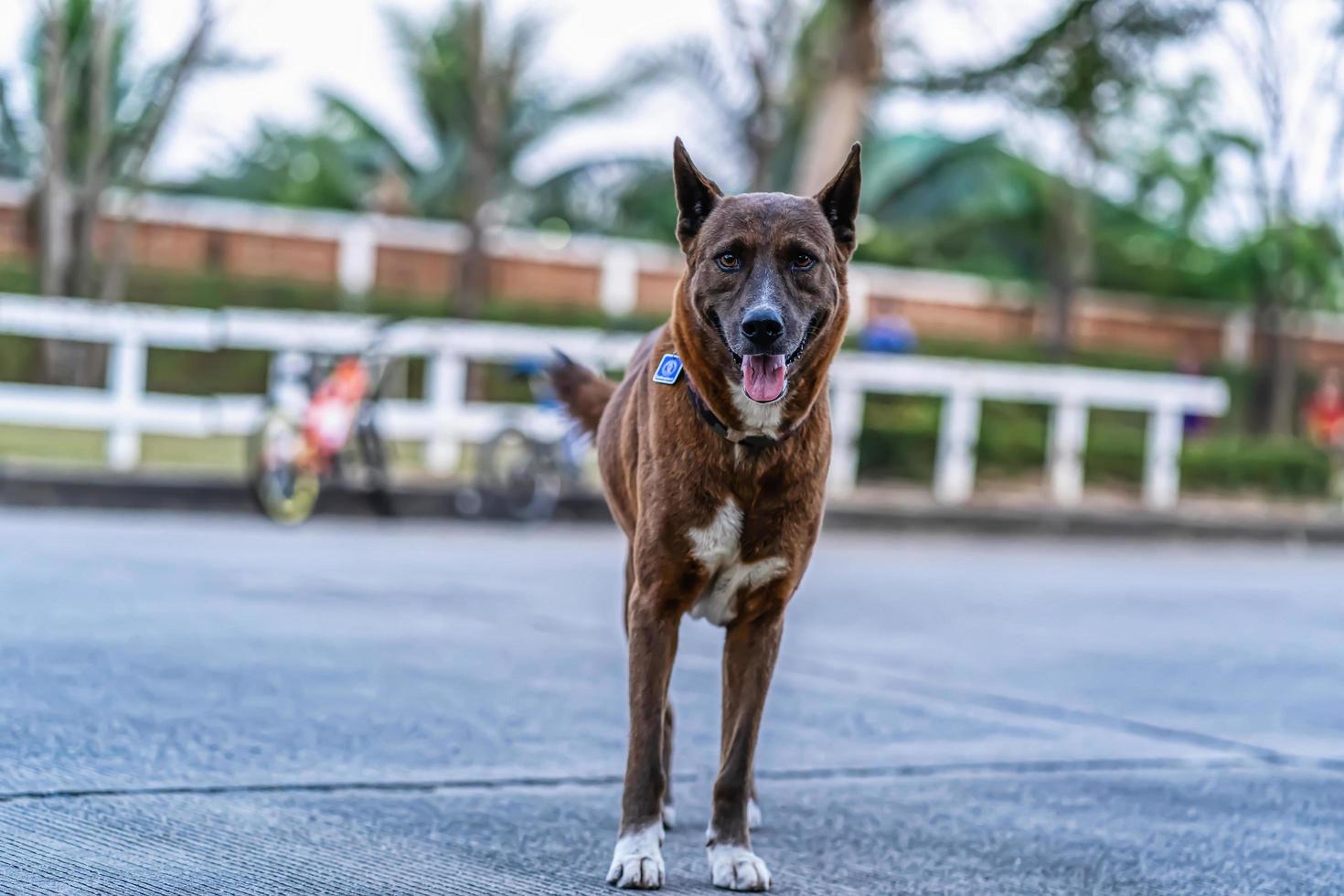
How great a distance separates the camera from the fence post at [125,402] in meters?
14.5

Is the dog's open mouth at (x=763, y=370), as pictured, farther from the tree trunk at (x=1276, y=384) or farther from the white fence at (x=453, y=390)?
the tree trunk at (x=1276, y=384)

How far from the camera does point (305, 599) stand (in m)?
8.78

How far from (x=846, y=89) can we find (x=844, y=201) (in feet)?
51.1

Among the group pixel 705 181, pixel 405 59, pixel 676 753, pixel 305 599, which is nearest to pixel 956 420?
pixel 305 599

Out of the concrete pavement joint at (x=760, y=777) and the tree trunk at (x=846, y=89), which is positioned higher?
the tree trunk at (x=846, y=89)

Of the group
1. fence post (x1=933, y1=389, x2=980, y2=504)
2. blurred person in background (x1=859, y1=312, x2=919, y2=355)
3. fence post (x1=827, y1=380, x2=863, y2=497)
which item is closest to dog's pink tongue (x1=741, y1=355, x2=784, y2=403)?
fence post (x1=827, y1=380, x2=863, y2=497)

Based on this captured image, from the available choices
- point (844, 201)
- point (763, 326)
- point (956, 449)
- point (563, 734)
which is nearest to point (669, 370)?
point (763, 326)

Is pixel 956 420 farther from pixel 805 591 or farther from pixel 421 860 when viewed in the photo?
pixel 421 860

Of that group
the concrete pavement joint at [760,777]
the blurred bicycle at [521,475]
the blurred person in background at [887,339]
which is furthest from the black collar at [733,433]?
the blurred person in background at [887,339]

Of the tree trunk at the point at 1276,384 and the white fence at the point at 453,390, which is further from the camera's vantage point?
the tree trunk at the point at 1276,384

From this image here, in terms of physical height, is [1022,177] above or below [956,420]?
above

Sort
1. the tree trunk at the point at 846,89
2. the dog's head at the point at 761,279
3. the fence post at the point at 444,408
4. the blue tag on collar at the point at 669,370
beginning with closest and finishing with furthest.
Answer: the dog's head at the point at 761,279 < the blue tag on collar at the point at 669,370 < the fence post at the point at 444,408 < the tree trunk at the point at 846,89

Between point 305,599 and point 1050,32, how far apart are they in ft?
41.1

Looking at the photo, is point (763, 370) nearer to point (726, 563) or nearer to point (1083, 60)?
point (726, 563)
